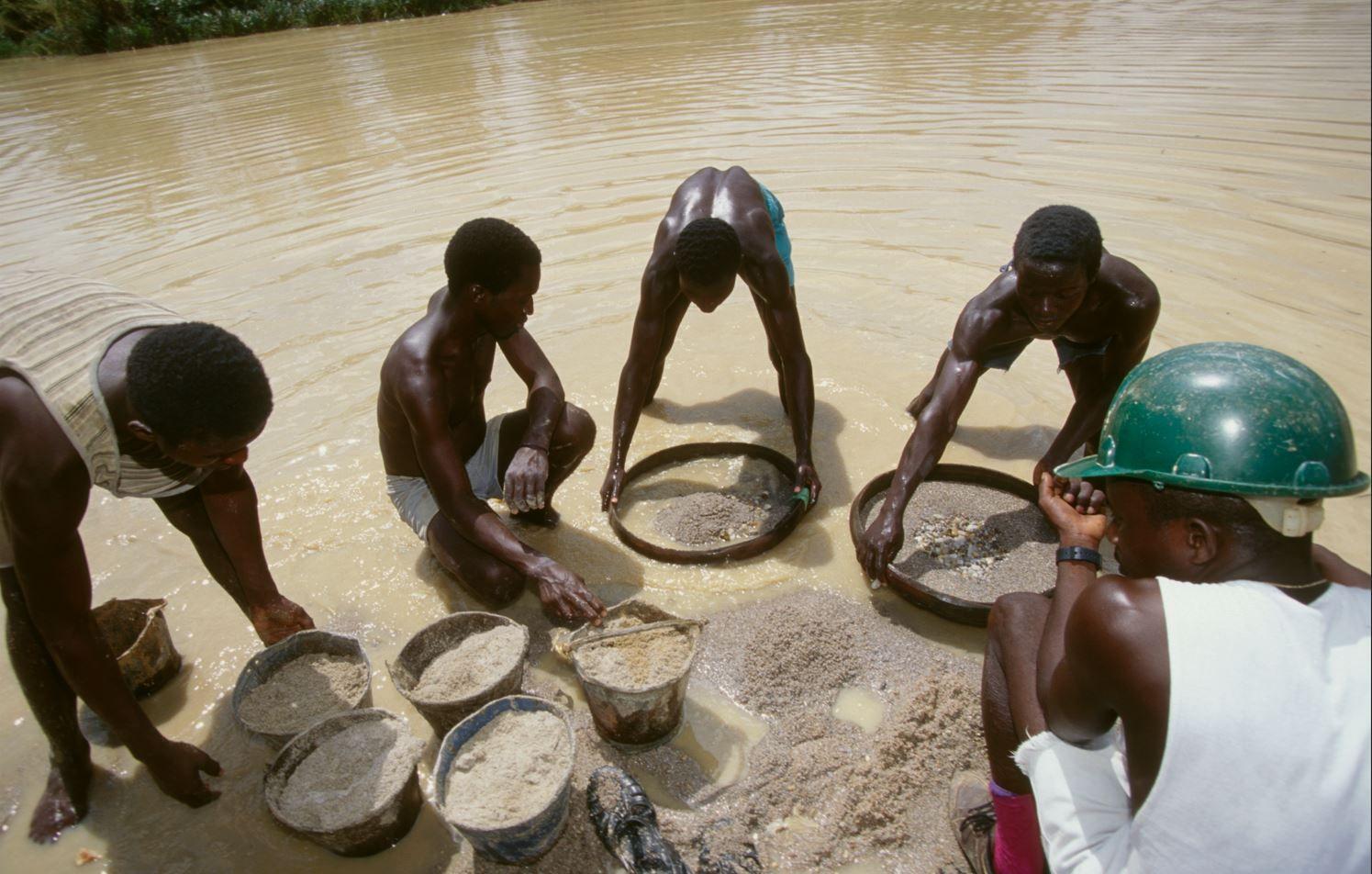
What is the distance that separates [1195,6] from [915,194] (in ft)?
31.6

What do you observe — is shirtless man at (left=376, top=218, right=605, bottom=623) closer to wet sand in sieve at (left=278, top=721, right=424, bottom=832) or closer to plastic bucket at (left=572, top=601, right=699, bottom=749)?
plastic bucket at (left=572, top=601, right=699, bottom=749)

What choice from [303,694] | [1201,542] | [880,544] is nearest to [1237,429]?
[1201,542]

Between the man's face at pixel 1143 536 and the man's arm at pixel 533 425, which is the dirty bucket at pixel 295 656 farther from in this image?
the man's face at pixel 1143 536

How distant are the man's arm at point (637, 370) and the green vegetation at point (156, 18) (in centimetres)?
2194

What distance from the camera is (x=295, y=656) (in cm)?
274

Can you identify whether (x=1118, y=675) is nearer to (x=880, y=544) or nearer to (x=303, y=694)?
(x=880, y=544)

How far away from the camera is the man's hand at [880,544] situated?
9.64ft

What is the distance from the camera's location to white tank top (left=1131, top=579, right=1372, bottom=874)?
1.21 meters

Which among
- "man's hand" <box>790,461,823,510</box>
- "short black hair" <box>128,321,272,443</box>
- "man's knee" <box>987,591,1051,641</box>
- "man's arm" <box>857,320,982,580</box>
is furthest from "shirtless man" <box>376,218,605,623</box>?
"man's knee" <box>987,591,1051,641</box>

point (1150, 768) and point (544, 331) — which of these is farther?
point (544, 331)

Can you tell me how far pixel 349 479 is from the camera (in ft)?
13.3

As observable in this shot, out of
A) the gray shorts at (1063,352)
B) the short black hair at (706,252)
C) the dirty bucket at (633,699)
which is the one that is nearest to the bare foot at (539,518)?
the dirty bucket at (633,699)

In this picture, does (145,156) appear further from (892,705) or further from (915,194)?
(892,705)

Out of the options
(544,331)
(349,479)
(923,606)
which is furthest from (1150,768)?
(544,331)
